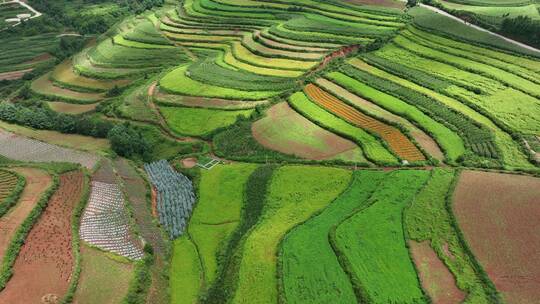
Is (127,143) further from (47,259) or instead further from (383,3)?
(383,3)

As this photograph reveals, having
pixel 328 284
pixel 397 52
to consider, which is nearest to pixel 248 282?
pixel 328 284

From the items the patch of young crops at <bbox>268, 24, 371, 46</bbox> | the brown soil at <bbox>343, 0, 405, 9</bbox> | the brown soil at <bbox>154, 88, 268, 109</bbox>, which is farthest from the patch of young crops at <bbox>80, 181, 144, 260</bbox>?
the brown soil at <bbox>343, 0, 405, 9</bbox>

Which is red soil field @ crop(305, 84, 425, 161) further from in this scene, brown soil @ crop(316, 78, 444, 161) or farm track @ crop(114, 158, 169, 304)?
farm track @ crop(114, 158, 169, 304)

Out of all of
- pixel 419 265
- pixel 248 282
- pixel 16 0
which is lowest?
pixel 16 0

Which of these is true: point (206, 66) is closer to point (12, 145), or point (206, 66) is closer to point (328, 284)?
point (12, 145)

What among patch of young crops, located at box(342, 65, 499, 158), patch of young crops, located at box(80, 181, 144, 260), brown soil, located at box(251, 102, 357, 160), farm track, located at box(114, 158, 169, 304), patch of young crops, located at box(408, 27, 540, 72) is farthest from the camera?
patch of young crops, located at box(408, 27, 540, 72)
